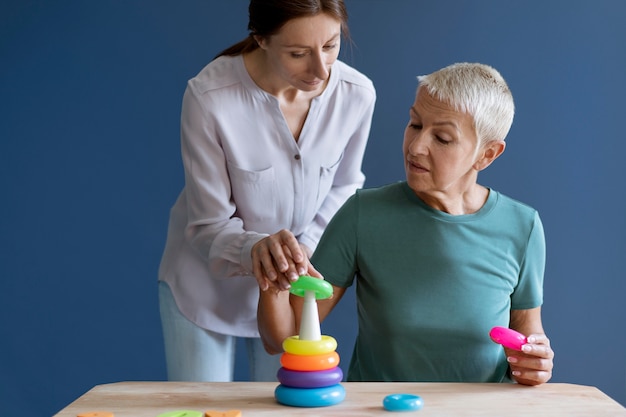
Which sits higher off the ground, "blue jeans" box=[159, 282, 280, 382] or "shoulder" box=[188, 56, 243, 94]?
"shoulder" box=[188, 56, 243, 94]

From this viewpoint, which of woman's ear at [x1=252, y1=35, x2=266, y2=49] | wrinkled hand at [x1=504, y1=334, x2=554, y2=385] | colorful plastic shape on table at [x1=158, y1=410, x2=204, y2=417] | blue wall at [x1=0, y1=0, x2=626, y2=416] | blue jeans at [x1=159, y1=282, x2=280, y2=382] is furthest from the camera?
blue wall at [x1=0, y1=0, x2=626, y2=416]

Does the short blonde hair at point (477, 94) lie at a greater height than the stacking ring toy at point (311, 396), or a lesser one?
greater

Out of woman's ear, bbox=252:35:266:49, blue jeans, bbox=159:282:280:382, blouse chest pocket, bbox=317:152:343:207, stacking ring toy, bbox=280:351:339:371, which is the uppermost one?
woman's ear, bbox=252:35:266:49

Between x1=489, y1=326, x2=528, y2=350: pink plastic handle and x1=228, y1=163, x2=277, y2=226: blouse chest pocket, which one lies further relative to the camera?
x1=228, y1=163, x2=277, y2=226: blouse chest pocket

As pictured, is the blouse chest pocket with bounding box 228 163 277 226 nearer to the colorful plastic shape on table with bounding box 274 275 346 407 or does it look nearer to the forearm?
the forearm

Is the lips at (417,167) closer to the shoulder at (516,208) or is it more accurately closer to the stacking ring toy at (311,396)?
the shoulder at (516,208)

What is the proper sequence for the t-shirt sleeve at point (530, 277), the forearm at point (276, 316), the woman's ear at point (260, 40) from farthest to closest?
1. the woman's ear at point (260, 40)
2. the t-shirt sleeve at point (530, 277)
3. the forearm at point (276, 316)

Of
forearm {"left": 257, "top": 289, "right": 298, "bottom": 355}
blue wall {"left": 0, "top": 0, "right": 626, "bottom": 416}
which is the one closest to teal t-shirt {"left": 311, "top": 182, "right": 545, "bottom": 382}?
forearm {"left": 257, "top": 289, "right": 298, "bottom": 355}

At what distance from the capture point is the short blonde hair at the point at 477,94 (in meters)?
1.80

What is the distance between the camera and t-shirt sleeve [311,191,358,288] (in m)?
1.85

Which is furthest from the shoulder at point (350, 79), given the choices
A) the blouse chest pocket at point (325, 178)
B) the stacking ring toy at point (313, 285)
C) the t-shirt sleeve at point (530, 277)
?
the stacking ring toy at point (313, 285)

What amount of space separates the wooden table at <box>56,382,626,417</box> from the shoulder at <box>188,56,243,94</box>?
2.55ft

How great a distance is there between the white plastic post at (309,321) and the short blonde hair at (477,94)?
1.87 feet

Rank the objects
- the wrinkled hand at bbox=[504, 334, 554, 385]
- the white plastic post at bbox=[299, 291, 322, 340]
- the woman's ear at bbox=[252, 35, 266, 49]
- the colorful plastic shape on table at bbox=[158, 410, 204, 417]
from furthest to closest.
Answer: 1. the woman's ear at bbox=[252, 35, 266, 49]
2. the wrinkled hand at bbox=[504, 334, 554, 385]
3. the white plastic post at bbox=[299, 291, 322, 340]
4. the colorful plastic shape on table at bbox=[158, 410, 204, 417]
